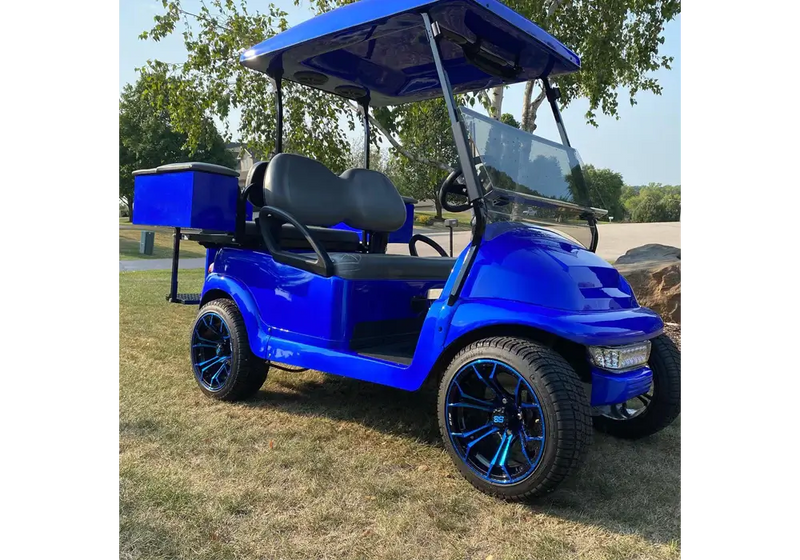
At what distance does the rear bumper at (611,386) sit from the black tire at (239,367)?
6.63ft

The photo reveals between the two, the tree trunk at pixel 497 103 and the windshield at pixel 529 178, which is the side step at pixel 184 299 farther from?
the tree trunk at pixel 497 103

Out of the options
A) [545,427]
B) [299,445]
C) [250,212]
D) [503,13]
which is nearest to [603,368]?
[545,427]

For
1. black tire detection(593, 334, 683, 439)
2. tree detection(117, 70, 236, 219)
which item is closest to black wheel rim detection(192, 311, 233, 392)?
black tire detection(593, 334, 683, 439)

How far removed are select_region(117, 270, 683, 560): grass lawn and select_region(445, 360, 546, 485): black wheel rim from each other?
144 millimetres

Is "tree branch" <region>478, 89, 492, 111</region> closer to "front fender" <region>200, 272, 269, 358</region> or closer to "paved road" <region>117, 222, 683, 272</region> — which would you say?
"paved road" <region>117, 222, 683, 272</region>

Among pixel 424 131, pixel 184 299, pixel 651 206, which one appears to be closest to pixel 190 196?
pixel 184 299

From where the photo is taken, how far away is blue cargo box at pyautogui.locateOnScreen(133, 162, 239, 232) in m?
3.53

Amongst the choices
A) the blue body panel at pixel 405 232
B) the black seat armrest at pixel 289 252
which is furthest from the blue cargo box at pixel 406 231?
the black seat armrest at pixel 289 252

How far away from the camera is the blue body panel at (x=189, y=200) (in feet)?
11.6

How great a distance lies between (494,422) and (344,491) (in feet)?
2.30

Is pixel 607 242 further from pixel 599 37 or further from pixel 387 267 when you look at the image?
pixel 387 267

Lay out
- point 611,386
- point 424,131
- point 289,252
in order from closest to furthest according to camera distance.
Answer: point 611,386 < point 289,252 < point 424,131

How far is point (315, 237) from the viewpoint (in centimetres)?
362
